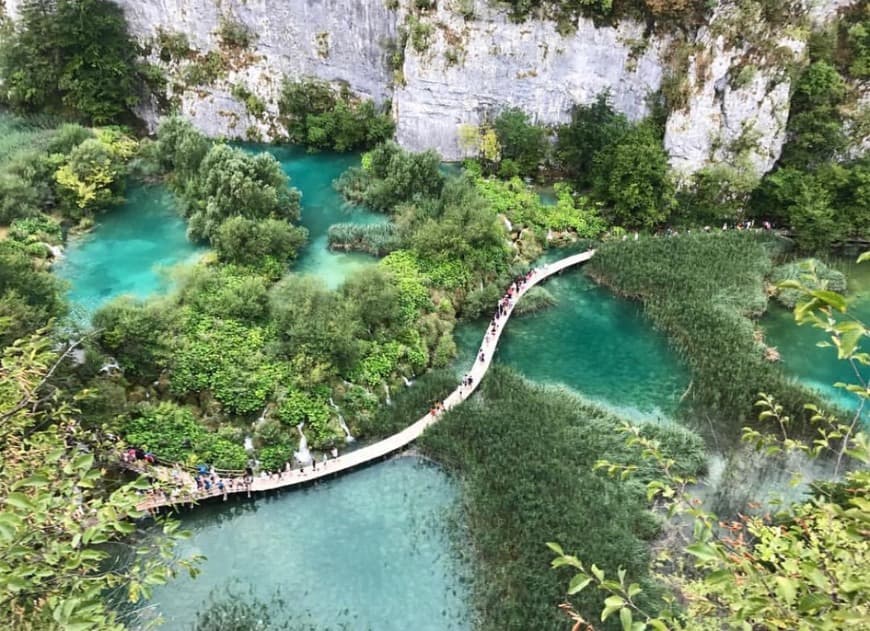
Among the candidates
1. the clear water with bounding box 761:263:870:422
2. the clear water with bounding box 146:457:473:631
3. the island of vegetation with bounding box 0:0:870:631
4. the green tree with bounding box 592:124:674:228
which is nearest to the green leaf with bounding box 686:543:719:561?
the island of vegetation with bounding box 0:0:870:631

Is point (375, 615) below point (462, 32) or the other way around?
below

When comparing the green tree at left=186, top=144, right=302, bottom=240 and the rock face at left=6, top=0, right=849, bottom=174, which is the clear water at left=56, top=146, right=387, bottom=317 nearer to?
the green tree at left=186, top=144, right=302, bottom=240

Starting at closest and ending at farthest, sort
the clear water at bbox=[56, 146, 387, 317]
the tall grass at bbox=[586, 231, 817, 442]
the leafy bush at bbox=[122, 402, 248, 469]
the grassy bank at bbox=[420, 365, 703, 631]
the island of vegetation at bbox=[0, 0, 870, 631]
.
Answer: the island of vegetation at bbox=[0, 0, 870, 631] < the grassy bank at bbox=[420, 365, 703, 631] < the leafy bush at bbox=[122, 402, 248, 469] < the tall grass at bbox=[586, 231, 817, 442] < the clear water at bbox=[56, 146, 387, 317]

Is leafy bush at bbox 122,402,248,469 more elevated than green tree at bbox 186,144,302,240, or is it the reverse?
green tree at bbox 186,144,302,240

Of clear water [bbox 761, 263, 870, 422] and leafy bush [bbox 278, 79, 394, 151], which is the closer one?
clear water [bbox 761, 263, 870, 422]

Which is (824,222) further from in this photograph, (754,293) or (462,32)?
(462,32)

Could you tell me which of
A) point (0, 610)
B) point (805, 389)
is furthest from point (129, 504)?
point (805, 389)

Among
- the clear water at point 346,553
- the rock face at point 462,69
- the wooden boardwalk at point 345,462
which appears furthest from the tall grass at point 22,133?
the clear water at point 346,553
